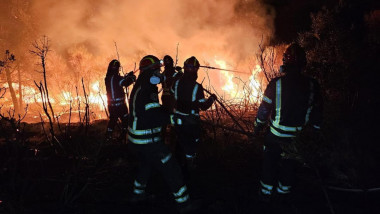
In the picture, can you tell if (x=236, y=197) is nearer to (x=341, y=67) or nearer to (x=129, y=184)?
(x=129, y=184)

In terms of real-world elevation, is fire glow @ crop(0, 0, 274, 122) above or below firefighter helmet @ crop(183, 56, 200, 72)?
above

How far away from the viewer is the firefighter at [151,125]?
3.10 metres

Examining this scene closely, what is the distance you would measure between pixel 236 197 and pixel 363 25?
272 inches

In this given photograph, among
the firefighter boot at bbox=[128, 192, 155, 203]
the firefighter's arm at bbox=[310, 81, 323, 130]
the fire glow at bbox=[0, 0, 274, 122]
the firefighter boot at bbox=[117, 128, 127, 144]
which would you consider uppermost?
the fire glow at bbox=[0, 0, 274, 122]

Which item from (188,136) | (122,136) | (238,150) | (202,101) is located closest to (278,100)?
(202,101)

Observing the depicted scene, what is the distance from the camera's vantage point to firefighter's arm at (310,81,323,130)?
319cm

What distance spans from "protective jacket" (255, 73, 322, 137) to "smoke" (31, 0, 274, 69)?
11.7 m

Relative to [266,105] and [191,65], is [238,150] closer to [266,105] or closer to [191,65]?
[266,105]

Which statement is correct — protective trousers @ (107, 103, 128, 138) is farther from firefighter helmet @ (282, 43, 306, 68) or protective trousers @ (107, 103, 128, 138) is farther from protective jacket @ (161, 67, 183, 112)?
firefighter helmet @ (282, 43, 306, 68)

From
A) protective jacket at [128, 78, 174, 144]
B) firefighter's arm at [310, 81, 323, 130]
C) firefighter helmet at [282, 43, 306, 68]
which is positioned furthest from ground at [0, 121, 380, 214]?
firefighter helmet at [282, 43, 306, 68]

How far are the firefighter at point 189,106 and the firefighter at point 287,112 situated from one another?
1.09 meters

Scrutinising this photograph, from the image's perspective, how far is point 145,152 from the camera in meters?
3.19

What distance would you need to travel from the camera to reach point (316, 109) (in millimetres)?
3229

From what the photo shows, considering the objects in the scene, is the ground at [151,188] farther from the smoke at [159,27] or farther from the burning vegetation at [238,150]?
the smoke at [159,27]
